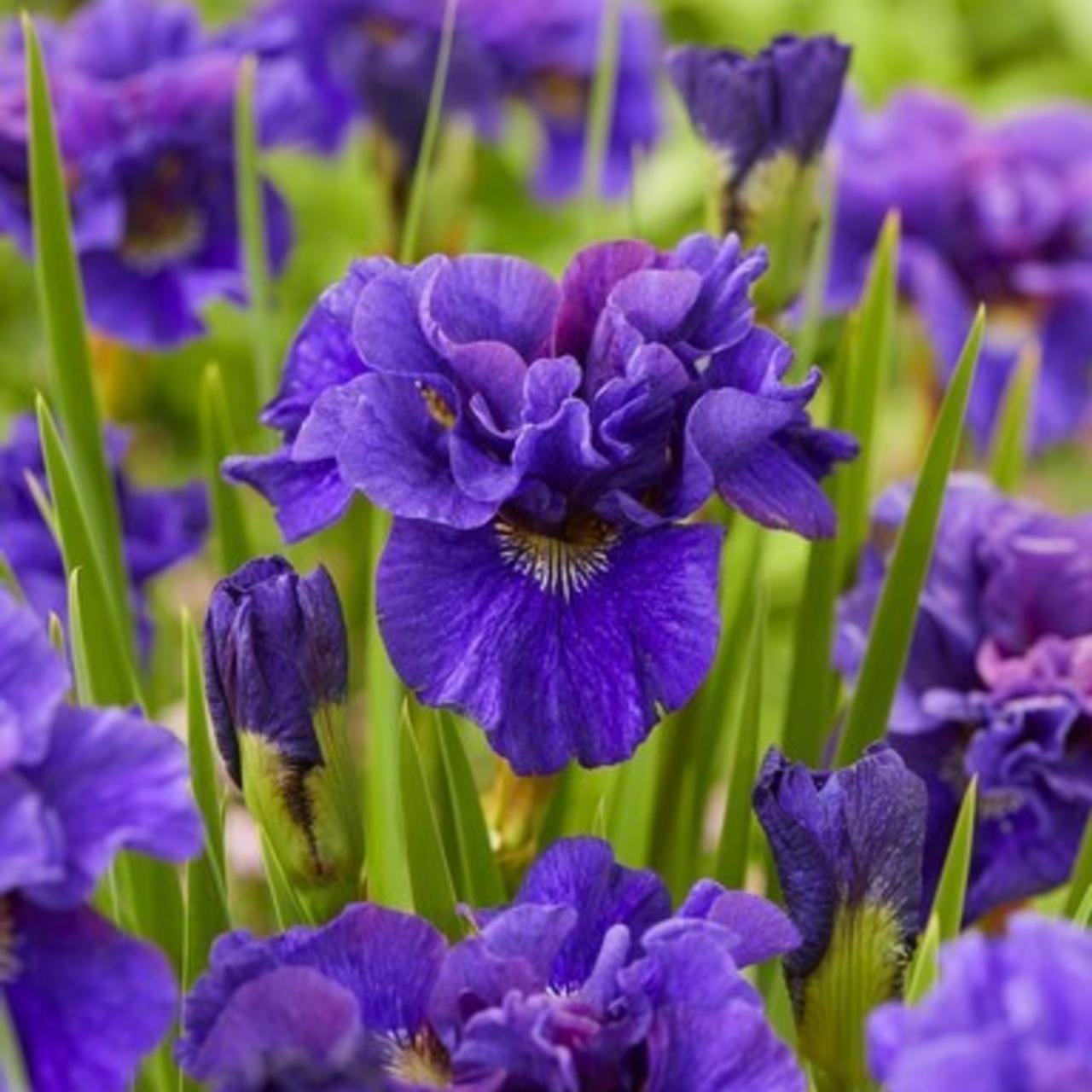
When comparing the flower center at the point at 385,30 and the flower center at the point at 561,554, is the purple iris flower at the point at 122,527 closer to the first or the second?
the flower center at the point at 561,554

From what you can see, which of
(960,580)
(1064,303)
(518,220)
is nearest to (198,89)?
(960,580)

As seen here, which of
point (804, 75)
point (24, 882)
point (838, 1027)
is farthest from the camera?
point (804, 75)

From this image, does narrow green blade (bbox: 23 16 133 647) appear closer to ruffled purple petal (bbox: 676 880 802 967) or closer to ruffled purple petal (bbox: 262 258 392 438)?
ruffled purple petal (bbox: 262 258 392 438)

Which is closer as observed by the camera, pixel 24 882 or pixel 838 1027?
pixel 24 882

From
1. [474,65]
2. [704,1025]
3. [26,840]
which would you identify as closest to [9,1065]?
[26,840]

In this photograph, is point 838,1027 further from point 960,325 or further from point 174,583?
point 174,583

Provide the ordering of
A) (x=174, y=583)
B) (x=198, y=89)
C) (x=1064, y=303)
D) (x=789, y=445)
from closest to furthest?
1. (x=789, y=445)
2. (x=198, y=89)
3. (x=1064, y=303)
4. (x=174, y=583)

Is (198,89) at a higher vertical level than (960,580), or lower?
higher

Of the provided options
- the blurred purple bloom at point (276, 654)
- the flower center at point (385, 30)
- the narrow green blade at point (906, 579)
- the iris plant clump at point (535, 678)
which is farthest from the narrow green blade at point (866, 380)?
the flower center at point (385, 30)

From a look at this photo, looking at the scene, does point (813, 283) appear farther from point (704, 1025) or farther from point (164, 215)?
point (704, 1025)
